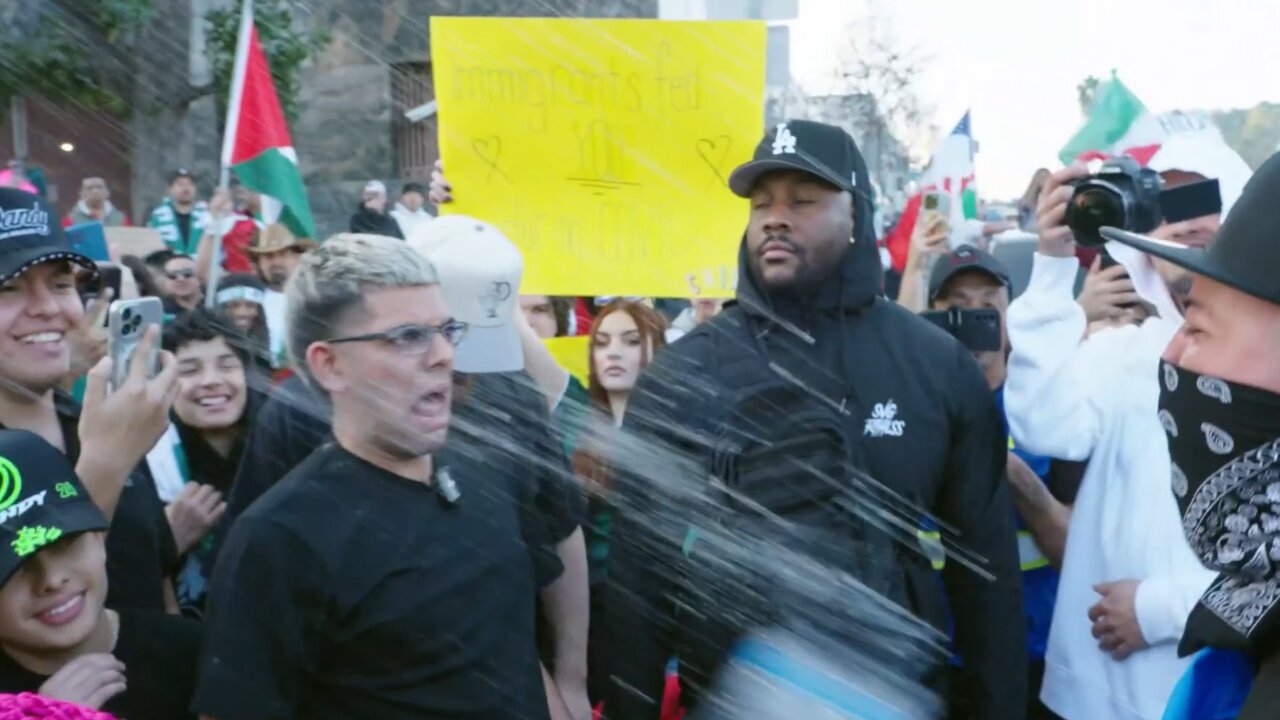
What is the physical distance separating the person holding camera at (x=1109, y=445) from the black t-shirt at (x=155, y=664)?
225cm

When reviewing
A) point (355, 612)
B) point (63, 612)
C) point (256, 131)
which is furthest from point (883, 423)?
point (256, 131)

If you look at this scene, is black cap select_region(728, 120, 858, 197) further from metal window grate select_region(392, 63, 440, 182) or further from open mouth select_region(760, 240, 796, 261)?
metal window grate select_region(392, 63, 440, 182)

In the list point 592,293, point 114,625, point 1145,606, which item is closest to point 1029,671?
point 1145,606

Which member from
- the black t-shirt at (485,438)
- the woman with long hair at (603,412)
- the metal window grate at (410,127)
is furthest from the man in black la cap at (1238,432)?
the metal window grate at (410,127)

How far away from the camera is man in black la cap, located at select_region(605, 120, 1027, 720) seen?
3449 mm

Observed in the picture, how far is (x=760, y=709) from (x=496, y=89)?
2.43 metres

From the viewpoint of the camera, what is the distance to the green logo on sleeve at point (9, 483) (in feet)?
9.29

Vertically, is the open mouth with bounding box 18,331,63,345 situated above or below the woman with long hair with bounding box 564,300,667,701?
above

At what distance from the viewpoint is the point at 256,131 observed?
658cm

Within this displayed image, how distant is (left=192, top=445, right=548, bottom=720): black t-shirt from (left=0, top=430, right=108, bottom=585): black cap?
35 cm

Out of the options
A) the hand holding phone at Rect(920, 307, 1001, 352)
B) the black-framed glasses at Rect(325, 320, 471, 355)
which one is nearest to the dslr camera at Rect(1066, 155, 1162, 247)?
the hand holding phone at Rect(920, 307, 1001, 352)

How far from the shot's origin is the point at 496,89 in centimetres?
476

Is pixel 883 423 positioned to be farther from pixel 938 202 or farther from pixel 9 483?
pixel 938 202

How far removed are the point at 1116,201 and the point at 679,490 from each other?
1303mm
